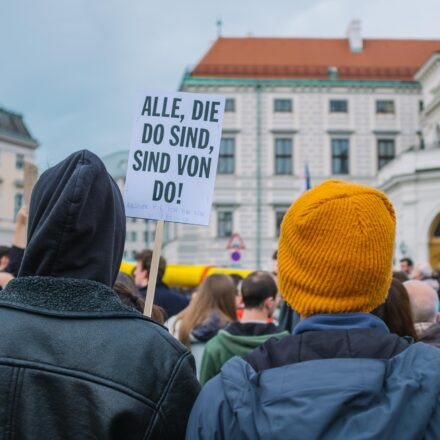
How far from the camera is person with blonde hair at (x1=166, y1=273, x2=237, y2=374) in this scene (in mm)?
4859

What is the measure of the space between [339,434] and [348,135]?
3591cm

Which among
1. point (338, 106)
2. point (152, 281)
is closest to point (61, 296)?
point (152, 281)

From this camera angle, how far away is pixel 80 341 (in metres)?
1.75

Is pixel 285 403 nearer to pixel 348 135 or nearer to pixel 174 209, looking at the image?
pixel 174 209

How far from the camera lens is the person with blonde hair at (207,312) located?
4.86 metres

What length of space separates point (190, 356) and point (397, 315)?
164 centimetres

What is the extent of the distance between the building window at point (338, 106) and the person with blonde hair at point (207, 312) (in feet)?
107

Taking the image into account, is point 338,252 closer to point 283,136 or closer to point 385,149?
point 283,136

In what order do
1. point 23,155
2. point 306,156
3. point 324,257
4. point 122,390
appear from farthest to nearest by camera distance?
point 23,155
point 306,156
point 324,257
point 122,390

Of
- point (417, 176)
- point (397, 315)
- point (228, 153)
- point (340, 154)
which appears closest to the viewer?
point (397, 315)

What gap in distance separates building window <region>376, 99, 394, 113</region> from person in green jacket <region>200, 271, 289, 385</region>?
111 feet

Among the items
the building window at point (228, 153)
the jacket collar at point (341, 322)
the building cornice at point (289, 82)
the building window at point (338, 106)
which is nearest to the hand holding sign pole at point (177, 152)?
the jacket collar at point (341, 322)

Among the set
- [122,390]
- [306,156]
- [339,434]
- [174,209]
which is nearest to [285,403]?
[339,434]

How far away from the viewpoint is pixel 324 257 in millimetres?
1861
